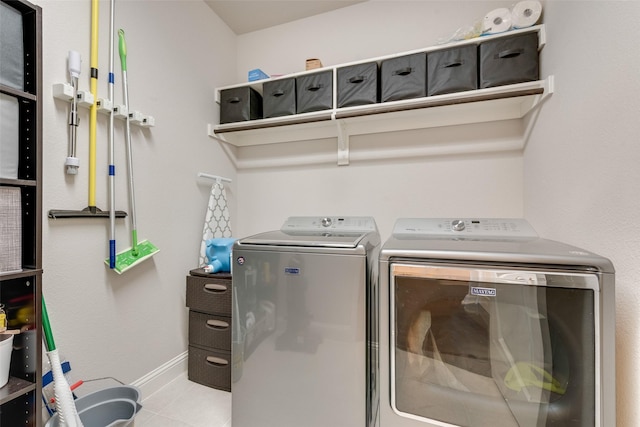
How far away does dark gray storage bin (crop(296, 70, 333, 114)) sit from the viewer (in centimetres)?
198

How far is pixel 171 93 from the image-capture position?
1.95 m

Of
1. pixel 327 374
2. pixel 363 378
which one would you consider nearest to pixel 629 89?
pixel 363 378

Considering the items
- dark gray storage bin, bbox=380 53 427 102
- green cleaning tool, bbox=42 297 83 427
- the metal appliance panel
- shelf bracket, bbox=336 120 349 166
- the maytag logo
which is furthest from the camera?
shelf bracket, bbox=336 120 349 166

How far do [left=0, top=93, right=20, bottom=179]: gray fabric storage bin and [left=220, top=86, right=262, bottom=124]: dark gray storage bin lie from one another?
4.40ft

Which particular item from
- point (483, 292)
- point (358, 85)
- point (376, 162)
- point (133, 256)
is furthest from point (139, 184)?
point (483, 292)

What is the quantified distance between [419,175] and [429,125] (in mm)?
362

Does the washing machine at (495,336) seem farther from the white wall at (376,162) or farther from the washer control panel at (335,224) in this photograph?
the white wall at (376,162)

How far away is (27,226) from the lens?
3.50 feet

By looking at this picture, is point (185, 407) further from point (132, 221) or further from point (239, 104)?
point (239, 104)

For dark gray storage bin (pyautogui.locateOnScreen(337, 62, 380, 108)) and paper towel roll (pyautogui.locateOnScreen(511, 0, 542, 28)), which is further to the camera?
dark gray storage bin (pyautogui.locateOnScreen(337, 62, 380, 108))

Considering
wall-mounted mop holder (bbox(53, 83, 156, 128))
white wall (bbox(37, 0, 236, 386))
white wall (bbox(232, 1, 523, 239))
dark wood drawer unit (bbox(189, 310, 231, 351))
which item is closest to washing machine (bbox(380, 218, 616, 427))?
white wall (bbox(232, 1, 523, 239))

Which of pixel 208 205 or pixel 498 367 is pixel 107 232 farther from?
pixel 498 367

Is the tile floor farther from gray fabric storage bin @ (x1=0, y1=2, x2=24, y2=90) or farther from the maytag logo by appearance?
gray fabric storage bin @ (x1=0, y1=2, x2=24, y2=90)

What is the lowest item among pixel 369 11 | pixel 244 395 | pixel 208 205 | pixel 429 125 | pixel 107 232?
pixel 244 395
